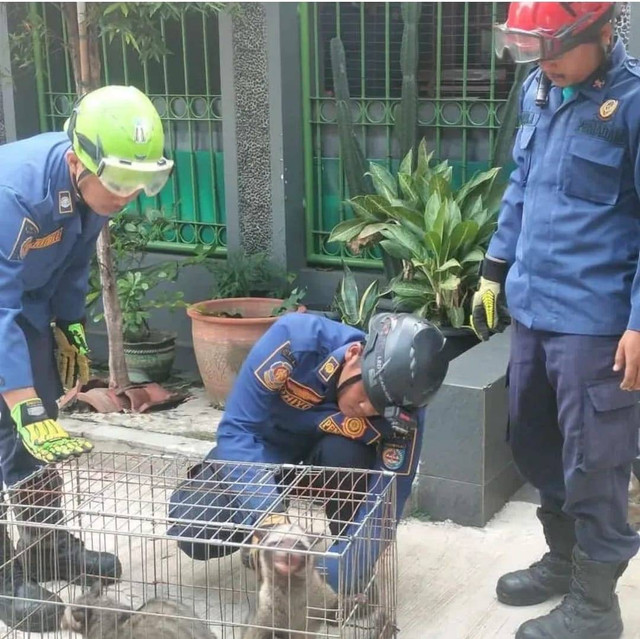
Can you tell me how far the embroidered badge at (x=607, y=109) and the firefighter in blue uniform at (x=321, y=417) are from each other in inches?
31.8

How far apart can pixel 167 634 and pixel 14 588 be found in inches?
31.8

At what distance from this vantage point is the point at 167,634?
2.97 metres

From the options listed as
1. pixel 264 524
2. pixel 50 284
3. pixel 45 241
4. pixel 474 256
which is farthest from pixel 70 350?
pixel 474 256

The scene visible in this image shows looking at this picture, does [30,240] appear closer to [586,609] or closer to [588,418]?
[588,418]

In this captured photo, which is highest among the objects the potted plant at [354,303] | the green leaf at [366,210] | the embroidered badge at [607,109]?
the embroidered badge at [607,109]

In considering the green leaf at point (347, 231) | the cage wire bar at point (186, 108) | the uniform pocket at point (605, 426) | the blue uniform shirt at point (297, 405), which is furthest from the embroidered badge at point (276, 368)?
the cage wire bar at point (186, 108)

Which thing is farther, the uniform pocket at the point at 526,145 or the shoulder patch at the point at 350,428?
the shoulder patch at the point at 350,428

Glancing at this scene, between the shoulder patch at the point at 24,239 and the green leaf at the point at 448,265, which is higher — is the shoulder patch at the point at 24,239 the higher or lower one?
the higher one

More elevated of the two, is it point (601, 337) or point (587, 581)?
point (601, 337)

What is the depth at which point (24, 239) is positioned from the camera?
3188mm

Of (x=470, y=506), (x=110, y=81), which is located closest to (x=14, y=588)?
(x=470, y=506)

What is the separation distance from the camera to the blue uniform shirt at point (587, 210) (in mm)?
3025

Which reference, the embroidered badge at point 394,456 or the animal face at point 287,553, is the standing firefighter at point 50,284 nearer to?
the animal face at point 287,553

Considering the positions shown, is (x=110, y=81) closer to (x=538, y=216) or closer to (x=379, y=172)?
(x=379, y=172)
